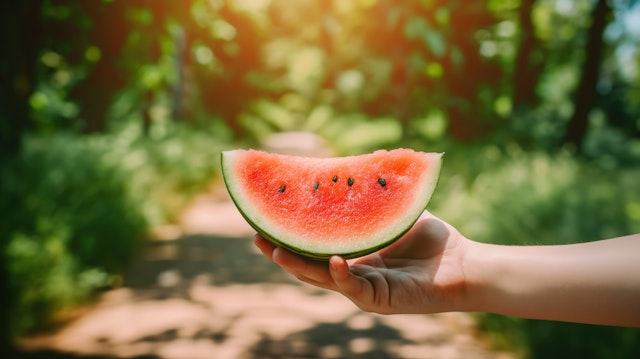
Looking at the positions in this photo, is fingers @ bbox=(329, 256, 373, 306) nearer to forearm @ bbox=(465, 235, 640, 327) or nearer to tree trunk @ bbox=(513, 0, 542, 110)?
forearm @ bbox=(465, 235, 640, 327)

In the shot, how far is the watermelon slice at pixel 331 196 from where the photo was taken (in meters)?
2.07

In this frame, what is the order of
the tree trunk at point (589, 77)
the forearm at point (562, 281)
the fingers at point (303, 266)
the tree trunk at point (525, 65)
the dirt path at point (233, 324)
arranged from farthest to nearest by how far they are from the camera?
1. the tree trunk at point (525, 65)
2. the tree trunk at point (589, 77)
3. the dirt path at point (233, 324)
4. the fingers at point (303, 266)
5. the forearm at point (562, 281)

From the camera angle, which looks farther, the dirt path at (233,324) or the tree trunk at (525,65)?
the tree trunk at (525,65)

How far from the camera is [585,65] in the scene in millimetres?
9281

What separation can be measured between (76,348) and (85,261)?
1602 mm

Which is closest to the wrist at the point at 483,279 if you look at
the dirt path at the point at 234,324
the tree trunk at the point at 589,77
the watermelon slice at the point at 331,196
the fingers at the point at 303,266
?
the watermelon slice at the point at 331,196

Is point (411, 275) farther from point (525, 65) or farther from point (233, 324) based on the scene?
point (525, 65)

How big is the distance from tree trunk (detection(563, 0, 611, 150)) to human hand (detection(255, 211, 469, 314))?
8267mm

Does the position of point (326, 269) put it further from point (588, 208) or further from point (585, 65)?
point (585, 65)

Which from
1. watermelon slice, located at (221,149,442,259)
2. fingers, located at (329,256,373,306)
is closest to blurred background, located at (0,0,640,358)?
watermelon slice, located at (221,149,442,259)

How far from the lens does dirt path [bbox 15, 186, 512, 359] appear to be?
465 cm

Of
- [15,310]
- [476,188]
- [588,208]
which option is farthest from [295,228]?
[476,188]

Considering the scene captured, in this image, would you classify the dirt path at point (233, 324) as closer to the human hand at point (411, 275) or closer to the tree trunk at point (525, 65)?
the human hand at point (411, 275)

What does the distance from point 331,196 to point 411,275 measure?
515mm
